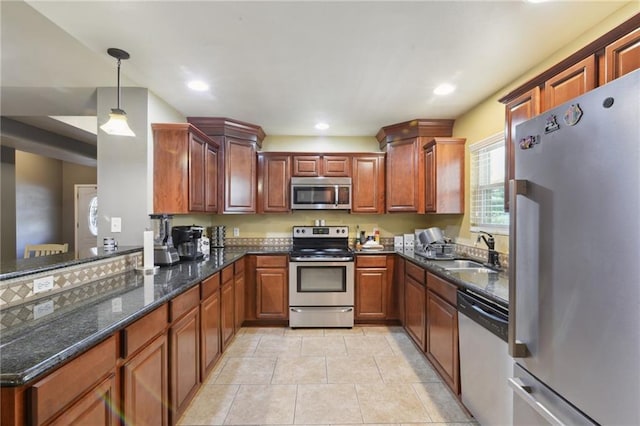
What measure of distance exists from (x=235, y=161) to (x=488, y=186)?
2.92 meters

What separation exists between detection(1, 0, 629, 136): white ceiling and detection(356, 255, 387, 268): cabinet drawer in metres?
1.77

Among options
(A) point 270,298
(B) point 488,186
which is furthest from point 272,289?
(B) point 488,186

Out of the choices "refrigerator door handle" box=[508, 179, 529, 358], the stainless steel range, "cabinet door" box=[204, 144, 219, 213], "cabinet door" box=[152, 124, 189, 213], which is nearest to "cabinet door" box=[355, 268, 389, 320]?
the stainless steel range

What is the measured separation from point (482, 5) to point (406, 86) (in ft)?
3.31

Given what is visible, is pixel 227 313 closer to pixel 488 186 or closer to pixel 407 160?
pixel 407 160

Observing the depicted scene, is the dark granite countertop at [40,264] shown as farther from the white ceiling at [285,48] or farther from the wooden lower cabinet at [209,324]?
the white ceiling at [285,48]

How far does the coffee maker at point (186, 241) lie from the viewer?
2.79 meters

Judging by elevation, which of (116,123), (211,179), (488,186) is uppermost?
(116,123)

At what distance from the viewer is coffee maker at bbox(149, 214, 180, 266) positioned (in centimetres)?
→ 244

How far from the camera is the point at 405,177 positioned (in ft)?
12.0

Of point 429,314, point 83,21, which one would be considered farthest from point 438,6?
point 429,314

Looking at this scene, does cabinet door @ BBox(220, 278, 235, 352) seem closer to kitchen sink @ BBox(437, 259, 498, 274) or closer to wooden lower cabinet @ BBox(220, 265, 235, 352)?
wooden lower cabinet @ BBox(220, 265, 235, 352)

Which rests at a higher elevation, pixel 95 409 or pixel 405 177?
pixel 405 177

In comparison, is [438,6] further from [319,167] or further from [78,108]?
[78,108]
